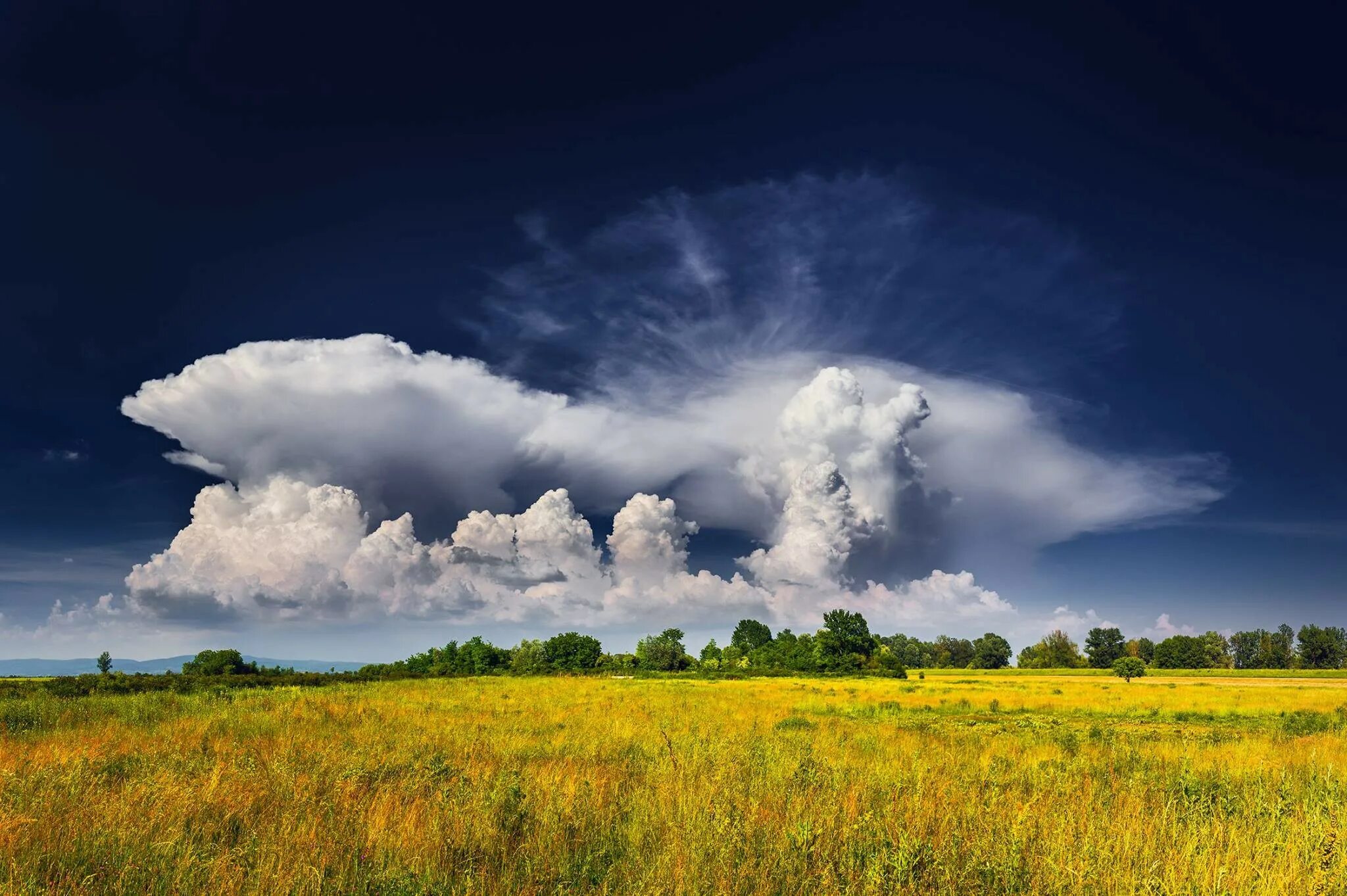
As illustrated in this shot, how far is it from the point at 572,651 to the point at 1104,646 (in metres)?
146

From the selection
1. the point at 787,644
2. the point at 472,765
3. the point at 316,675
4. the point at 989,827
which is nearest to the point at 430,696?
the point at 472,765

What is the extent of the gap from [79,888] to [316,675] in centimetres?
6370

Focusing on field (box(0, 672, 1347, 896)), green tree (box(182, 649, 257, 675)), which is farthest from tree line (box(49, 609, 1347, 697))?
field (box(0, 672, 1347, 896))

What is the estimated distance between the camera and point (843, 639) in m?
104

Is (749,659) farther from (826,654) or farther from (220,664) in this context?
(220,664)

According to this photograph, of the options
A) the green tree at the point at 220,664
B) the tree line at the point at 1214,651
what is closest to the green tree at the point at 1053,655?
the tree line at the point at 1214,651

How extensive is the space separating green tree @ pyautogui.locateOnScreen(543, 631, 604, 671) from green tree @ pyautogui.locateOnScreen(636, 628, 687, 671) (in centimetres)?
948

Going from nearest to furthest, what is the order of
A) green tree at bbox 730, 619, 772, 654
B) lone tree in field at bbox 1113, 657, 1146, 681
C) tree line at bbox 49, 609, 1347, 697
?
tree line at bbox 49, 609, 1347, 697
lone tree in field at bbox 1113, 657, 1146, 681
green tree at bbox 730, 619, 772, 654

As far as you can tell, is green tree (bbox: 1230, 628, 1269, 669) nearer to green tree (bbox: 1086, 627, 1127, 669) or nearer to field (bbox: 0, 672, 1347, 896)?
green tree (bbox: 1086, 627, 1127, 669)

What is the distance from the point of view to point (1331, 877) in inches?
240

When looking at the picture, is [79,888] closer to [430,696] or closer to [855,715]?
[855,715]

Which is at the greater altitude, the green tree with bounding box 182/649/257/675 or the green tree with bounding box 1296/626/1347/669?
the green tree with bounding box 182/649/257/675

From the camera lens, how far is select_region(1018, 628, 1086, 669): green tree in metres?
180

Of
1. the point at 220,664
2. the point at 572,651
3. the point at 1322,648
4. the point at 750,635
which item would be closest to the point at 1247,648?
the point at 1322,648
